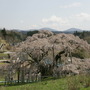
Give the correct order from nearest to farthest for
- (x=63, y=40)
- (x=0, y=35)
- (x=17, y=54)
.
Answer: (x=17, y=54), (x=63, y=40), (x=0, y=35)

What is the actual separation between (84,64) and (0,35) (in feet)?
264

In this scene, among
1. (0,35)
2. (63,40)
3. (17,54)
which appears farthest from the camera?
(0,35)

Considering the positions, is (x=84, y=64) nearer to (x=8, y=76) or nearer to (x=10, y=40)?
(x=8, y=76)

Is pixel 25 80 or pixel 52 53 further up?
pixel 52 53

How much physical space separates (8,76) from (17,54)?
2.75 meters

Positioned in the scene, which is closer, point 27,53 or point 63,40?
point 27,53

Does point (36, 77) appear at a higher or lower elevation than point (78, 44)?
lower

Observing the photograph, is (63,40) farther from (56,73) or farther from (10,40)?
(10,40)

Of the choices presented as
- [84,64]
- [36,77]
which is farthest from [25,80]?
[84,64]

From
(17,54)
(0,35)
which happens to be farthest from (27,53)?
(0,35)

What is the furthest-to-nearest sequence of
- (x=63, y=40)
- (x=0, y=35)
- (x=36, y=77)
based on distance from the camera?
1. (x=0, y=35)
2. (x=63, y=40)
3. (x=36, y=77)

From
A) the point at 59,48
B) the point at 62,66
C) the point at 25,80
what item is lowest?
the point at 25,80

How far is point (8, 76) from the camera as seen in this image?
73.2ft

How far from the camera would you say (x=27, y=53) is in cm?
2345
